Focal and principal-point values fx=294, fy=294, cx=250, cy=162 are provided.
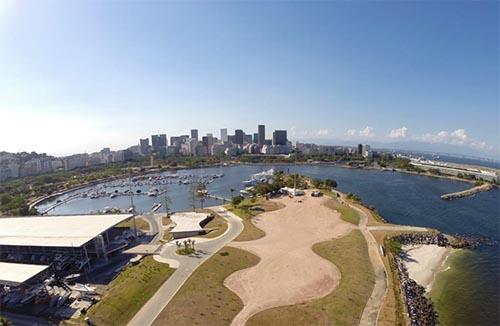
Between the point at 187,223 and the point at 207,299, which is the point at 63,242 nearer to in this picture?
the point at 187,223

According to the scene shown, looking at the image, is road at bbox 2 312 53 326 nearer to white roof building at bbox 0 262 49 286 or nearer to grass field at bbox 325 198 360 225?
white roof building at bbox 0 262 49 286

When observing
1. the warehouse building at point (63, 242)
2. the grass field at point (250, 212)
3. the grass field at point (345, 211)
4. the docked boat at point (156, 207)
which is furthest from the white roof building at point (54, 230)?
the grass field at point (345, 211)

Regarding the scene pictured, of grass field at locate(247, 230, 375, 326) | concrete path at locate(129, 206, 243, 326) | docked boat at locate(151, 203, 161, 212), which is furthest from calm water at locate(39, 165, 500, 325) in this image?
concrete path at locate(129, 206, 243, 326)

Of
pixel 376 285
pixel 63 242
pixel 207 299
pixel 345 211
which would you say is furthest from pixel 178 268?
pixel 345 211

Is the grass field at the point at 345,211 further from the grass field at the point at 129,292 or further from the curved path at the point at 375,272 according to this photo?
the grass field at the point at 129,292

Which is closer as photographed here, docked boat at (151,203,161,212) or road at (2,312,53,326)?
road at (2,312,53,326)

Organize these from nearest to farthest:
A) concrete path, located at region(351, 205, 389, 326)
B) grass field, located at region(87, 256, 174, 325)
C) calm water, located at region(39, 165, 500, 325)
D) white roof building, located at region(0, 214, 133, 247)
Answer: concrete path, located at region(351, 205, 389, 326), grass field, located at region(87, 256, 174, 325), calm water, located at region(39, 165, 500, 325), white roof building, located at region(0, 214, 133, 247)
